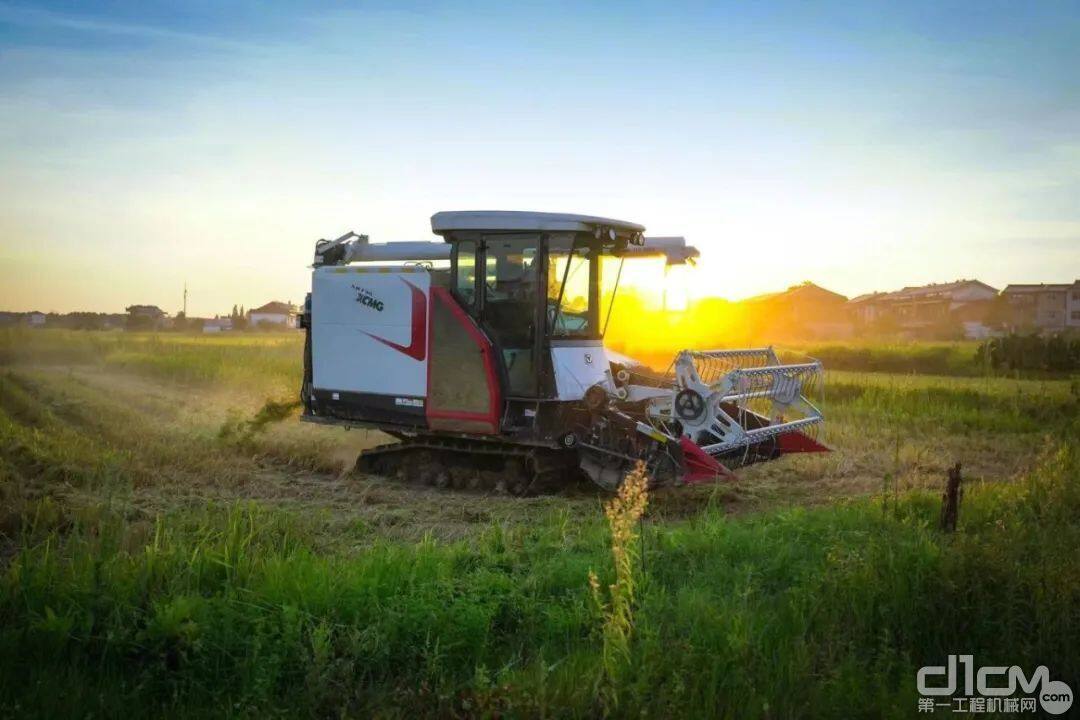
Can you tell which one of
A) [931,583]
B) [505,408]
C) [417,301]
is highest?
[417,301]

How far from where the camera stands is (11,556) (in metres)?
6.29

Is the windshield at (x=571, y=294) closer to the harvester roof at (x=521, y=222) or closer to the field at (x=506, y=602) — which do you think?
the harvester roof at (x=521, y=222)

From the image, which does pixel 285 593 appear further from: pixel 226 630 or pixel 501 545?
pixel 501 545

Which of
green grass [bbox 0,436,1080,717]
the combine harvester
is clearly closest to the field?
green grass [bbox 0,436,1080,717]

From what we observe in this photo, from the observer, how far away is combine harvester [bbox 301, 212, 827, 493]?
31.8 feet

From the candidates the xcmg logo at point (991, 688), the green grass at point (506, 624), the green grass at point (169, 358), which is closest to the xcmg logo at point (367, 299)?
the green grass at point (506, 624)

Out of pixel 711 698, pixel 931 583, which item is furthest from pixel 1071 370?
pixel 711 698

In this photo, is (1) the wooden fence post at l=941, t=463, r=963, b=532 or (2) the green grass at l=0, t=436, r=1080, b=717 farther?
(1) the wooden fence post at l=941, t=463, r=963, b=532

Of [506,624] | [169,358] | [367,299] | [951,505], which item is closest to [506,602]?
[506,624]

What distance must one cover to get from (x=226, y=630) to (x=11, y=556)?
8.73 ft

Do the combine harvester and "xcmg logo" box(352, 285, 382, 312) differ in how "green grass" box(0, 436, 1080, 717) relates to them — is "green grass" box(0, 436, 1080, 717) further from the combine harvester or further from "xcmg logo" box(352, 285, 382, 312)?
"xcmg logo" box(352, 285, 382, 312)

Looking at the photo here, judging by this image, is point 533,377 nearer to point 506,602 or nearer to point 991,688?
point 506,602

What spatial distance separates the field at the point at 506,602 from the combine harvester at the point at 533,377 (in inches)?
32.1

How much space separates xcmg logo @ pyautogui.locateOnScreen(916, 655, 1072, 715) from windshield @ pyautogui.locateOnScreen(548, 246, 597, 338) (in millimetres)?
5986
